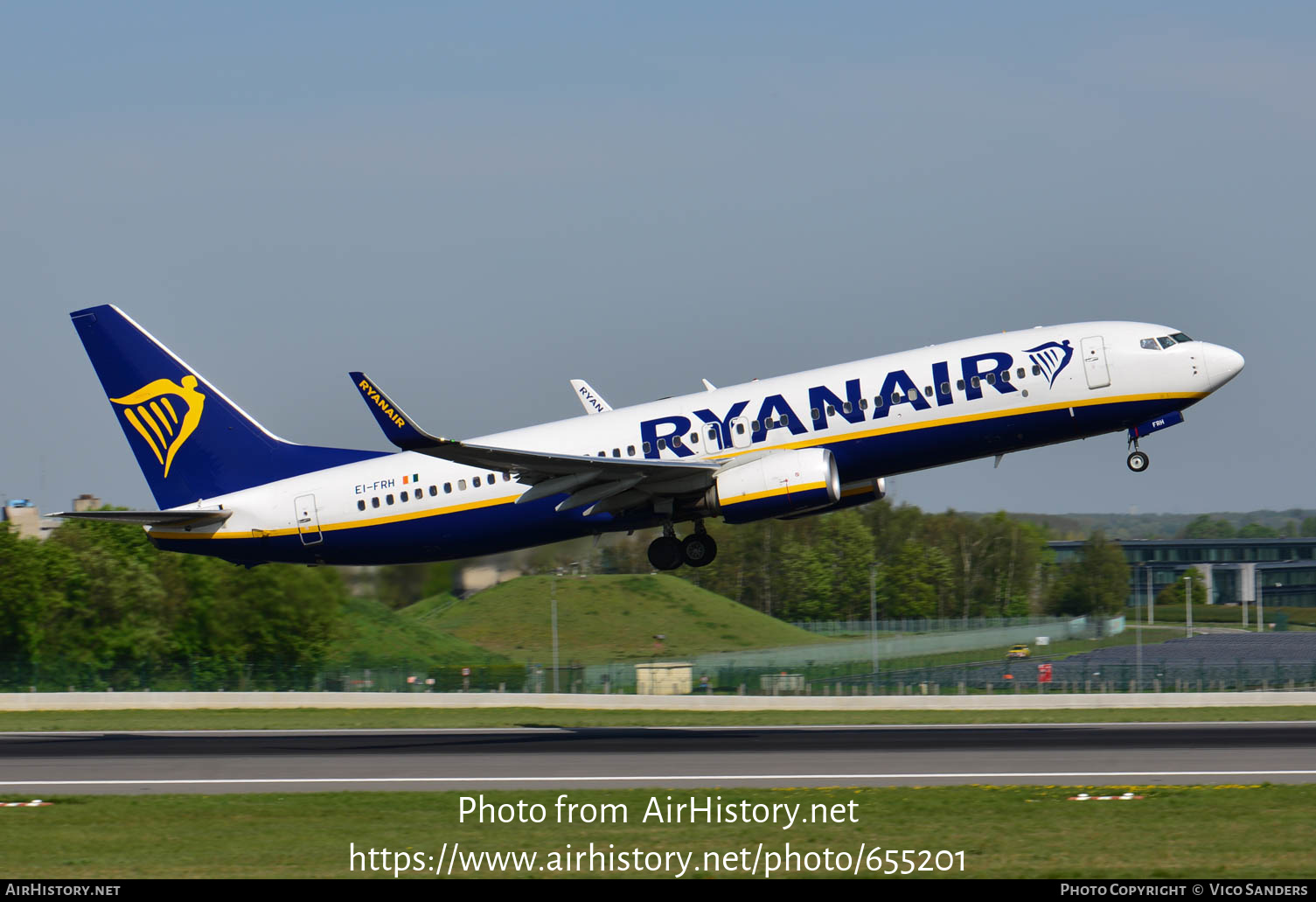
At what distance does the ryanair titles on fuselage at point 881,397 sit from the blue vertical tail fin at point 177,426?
12334mm

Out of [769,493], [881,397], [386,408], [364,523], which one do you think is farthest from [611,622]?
[386,408]

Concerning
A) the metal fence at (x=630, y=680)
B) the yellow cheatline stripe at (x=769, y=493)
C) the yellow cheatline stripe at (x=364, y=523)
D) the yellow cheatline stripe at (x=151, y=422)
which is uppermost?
the yellow cheatline stripe at (x=151, y=422)

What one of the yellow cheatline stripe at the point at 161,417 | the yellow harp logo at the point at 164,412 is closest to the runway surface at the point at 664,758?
the yellow harp logo at the point at 164,412

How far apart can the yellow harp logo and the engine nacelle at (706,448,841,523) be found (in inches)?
705

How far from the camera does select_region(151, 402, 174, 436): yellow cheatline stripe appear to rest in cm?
4556

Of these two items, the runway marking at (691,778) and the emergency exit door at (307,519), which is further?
the emergency exit door at (307,519)

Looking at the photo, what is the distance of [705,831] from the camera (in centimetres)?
2500

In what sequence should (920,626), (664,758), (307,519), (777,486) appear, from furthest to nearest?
(920,626) < (307,519) < (777,486) < (664,758)

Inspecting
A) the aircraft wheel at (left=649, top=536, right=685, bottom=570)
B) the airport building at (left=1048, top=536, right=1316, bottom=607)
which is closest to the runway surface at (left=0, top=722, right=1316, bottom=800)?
the aircraft wheel at (left=649, top=536, right=685, bottom=570)

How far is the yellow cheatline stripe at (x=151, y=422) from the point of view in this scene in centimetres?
4556

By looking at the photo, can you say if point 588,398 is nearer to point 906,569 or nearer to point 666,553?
point 666,553

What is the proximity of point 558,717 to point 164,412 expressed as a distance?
1944cm

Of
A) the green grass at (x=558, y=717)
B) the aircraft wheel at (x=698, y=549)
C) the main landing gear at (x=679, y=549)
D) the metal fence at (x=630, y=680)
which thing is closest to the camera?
the aircraft wheel at (x=698, y=549)

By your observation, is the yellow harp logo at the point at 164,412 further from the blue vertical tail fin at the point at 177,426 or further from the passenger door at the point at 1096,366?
the passenger door at the point at 1096,366
